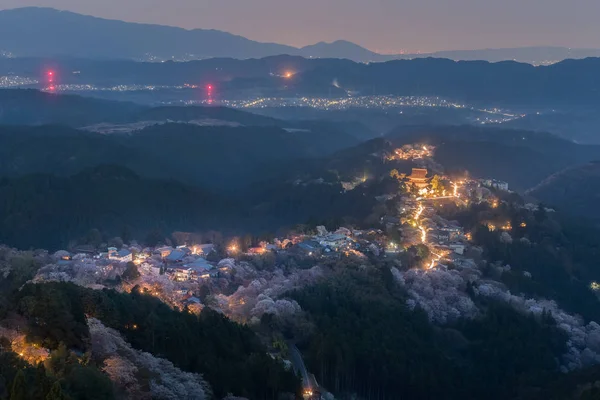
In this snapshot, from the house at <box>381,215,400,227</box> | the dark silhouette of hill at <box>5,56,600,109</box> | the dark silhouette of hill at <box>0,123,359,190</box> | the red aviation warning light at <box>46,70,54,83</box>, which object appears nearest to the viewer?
the house at <box>381,215,400,227</box>

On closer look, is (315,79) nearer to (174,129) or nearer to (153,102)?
(153,102)

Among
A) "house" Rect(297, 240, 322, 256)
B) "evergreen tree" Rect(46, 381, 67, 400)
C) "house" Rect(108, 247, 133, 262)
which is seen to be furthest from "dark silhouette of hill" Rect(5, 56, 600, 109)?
"evergreen tree" Rect(46, 381, 67, 400)

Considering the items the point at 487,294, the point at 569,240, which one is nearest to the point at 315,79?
the point at 569,240

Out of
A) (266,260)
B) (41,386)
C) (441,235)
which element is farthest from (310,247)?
(41,386)

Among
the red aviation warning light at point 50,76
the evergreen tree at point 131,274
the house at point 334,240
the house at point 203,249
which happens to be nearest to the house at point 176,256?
the house at point 203,249

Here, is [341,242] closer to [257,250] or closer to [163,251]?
[257,250]

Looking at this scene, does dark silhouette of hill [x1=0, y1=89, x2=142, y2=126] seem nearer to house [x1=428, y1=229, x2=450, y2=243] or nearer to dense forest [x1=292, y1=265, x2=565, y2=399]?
house [x1=428, y1=229, x2=450, y2=243]
